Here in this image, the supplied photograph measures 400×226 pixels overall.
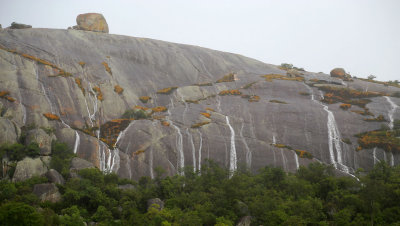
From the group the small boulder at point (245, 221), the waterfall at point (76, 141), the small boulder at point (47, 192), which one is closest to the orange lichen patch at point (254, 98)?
the small boulder at point (245, 221)

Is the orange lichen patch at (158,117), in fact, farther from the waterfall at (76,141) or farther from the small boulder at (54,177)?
the small boulder at (54,177)

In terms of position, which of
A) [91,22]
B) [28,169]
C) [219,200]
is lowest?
[219,200]

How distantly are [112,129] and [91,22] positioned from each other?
37.3m

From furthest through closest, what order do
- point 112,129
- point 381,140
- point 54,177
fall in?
point 112,129 < point 381,140 < point 54,177

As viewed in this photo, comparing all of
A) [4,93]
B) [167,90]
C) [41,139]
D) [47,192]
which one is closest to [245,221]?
[47,192]

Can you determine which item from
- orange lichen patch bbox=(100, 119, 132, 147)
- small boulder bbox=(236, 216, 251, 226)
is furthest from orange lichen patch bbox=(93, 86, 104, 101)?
small boulder bbox=(236, 216, 251, 226)

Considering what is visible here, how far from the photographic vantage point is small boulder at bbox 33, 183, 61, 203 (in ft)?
93.6

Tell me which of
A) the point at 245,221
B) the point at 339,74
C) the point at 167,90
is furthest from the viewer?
the point at 339,74

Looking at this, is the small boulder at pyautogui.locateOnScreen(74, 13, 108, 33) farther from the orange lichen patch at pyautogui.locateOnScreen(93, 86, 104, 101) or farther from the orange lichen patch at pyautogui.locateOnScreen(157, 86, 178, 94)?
the orange lichen patch at pyautogui.locateOnScreen(93, 86, 104, 101)

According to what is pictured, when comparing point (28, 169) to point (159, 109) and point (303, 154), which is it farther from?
point (303, 154)

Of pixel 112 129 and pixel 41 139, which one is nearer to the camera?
pixel 41 139

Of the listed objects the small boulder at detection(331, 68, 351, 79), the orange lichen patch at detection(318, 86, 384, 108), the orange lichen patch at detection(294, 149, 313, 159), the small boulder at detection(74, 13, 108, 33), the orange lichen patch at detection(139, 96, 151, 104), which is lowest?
the orange lichen patch at detection(294, 149, 313, 159)

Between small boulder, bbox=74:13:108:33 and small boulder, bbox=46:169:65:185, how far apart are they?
4685cm

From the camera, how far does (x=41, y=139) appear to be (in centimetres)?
3534
